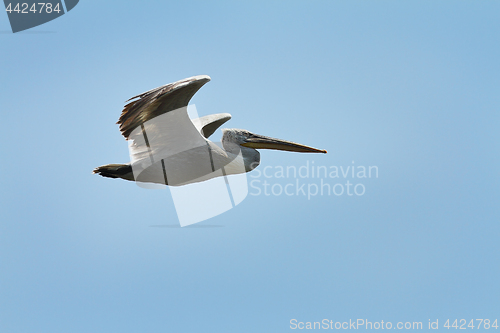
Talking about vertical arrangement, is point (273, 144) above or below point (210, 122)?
below

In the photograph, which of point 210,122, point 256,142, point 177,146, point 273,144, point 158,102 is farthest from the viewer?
point 210,122

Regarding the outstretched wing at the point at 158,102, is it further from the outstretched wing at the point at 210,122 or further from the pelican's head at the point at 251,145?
the outstretched wing at the point at 210,122

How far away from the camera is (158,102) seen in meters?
6.86

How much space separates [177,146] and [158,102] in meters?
1.23

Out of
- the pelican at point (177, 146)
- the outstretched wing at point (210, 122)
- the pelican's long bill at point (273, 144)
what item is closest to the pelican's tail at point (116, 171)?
the pelican at point (177, 146)

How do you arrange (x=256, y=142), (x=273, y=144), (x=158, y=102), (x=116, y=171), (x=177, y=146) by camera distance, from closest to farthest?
(x=158, y=102) < (x=116, y=171) < (x=177, y=146) < (x=256, y=142) < (x=273, y=144)

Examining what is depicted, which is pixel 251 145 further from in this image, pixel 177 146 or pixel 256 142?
pixel 177 146

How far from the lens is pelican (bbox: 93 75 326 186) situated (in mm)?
6914

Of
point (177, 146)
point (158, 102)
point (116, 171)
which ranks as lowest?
point (116, 171)

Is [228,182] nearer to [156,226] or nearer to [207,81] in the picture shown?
[156,226]

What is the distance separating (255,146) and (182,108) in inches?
77.5

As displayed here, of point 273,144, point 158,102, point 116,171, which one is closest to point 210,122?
point 273,144

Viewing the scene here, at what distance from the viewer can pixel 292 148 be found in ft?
29.1

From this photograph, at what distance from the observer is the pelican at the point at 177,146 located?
6.91 metres
